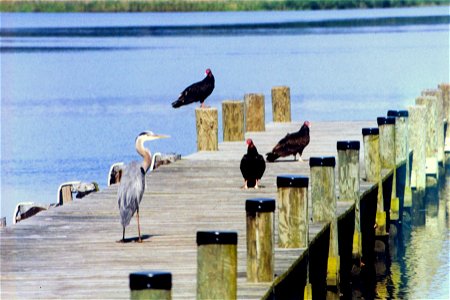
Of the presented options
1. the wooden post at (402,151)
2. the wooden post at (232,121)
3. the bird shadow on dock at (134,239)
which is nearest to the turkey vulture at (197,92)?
the wooden post at (232,121)

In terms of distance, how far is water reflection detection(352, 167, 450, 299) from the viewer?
15.2 meters

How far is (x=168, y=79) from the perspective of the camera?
56.7 m

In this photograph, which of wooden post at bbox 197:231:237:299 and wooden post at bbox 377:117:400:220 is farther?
wooden post at bbox 377:117:400:220

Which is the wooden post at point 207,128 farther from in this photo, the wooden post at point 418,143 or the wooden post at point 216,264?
the wooden post at point 216,264

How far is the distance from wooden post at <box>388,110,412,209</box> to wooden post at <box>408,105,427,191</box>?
1.91ft

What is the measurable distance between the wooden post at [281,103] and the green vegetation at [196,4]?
9395 cm

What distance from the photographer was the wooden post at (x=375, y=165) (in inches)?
692

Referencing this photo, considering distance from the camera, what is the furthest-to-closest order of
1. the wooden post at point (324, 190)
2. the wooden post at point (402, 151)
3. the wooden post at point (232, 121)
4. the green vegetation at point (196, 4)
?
the green vegetation at point (196, 4), the wooden post at point (232, 121), the wooden post at point (402, 151), the wooden post at point (324, 190)

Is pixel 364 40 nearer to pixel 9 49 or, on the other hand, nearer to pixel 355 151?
pixel 9 49

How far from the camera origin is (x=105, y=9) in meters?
124

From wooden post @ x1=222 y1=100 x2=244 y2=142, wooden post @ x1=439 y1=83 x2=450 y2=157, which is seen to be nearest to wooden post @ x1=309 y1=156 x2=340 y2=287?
wooden post @ x1=222 y1=100 x2=244 y2=142

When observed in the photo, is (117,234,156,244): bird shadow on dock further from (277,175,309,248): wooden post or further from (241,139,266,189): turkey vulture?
(241,139,266,189): turkey vulture

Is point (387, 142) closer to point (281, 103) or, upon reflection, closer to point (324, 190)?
point (324, 190)

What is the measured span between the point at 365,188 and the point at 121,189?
511cm
